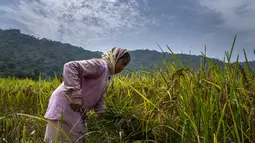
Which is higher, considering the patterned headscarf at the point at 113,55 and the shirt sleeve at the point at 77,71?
the patterned headscarf at the point at 113,55

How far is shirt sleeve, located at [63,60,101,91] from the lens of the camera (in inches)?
94.7

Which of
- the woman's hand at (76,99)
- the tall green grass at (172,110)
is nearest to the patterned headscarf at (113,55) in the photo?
the tall green grass at (172,110)

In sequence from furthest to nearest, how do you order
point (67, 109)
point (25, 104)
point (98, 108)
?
point (25, 104) < point (98, 108) < point (67, 109)

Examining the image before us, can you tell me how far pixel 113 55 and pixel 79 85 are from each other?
0.46 m

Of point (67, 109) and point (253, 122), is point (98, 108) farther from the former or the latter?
point (253, 122)

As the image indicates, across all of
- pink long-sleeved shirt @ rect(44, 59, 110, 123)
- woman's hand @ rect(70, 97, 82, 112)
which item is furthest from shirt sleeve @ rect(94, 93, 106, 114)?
woman's hand @ rect(70, 97, 82, 112)

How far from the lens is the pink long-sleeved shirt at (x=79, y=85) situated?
2.44m

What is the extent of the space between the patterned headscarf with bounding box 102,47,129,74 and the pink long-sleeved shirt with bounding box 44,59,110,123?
0.05 m

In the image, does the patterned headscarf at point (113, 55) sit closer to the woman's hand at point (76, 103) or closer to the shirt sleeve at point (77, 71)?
the shirt sleeve at point (77, 71)

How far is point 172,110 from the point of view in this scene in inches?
85.0

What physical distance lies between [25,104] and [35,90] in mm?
516

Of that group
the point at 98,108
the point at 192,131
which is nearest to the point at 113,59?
the point at 98,108

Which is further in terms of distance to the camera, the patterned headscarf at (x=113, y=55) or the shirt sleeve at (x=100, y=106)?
the shirt sleeve at (x=100, y=106)

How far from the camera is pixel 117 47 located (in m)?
2.71
